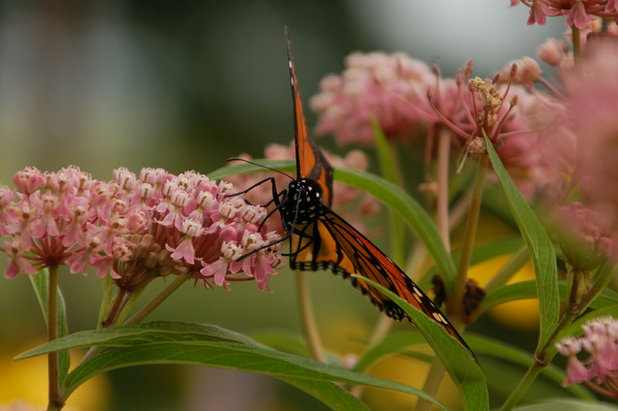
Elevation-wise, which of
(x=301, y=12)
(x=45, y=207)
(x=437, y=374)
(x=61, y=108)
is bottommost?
(x=437, y=374)

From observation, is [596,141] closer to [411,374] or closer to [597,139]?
[597,139]

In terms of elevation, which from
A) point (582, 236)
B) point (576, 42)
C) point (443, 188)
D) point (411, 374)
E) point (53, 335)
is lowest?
point (411, 374)

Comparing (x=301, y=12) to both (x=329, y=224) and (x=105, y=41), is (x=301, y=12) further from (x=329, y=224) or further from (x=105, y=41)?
(x=329, y=224)

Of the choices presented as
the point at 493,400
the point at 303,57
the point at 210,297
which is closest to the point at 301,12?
the point at 303,57

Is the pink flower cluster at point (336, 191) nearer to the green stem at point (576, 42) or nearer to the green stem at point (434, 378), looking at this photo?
the green stem at point (434, 378)

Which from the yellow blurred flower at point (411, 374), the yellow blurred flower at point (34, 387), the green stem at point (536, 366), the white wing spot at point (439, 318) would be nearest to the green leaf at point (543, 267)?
the green stem at point (536, 366)

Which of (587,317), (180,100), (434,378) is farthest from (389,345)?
(180,100)
